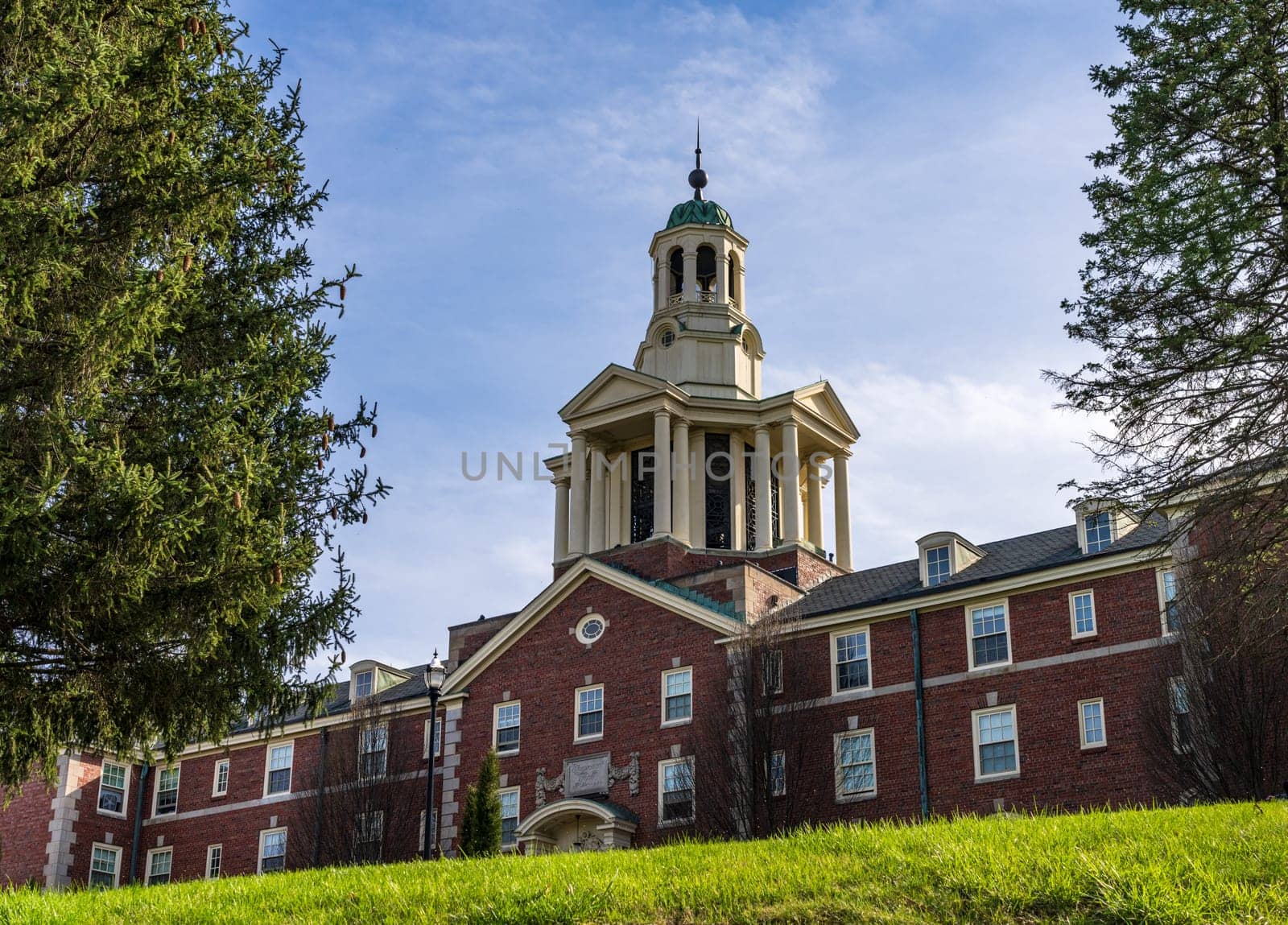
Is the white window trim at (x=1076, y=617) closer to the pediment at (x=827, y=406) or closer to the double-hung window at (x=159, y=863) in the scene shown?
the pediment at (x=827, y=406)

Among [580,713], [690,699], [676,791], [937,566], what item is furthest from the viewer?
[580,713]

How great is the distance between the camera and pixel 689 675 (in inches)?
1528

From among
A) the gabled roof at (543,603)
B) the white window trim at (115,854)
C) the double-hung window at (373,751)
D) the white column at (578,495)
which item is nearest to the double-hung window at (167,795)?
the white window trim at (115,854)

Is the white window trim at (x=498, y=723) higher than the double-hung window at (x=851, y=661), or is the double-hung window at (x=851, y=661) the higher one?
the double-hung window at (x=851, y=661)

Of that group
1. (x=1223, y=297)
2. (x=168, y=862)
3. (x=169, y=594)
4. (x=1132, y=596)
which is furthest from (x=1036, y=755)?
(x=168, y=862)

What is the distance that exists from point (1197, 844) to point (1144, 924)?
9.48ft

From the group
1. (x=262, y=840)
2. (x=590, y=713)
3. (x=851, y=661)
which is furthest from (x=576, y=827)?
(x=262, y=840)

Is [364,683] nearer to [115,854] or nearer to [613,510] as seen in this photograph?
[613,510]

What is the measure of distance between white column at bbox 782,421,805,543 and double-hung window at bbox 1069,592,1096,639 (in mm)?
12416

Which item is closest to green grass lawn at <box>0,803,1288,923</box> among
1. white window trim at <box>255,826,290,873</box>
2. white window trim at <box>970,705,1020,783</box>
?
white window trim at <box>970,705,1020,783</box>

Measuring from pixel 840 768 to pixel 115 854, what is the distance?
24.5m

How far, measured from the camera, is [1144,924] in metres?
11.7

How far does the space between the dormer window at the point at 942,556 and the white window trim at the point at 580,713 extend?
886cm

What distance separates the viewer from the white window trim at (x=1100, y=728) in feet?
108
